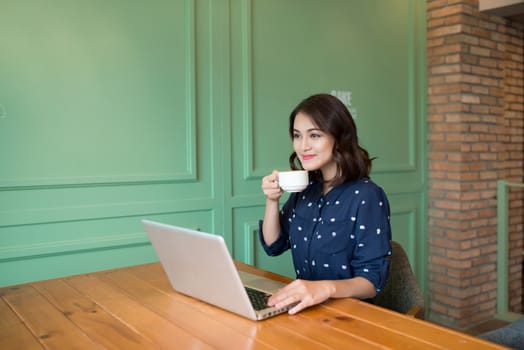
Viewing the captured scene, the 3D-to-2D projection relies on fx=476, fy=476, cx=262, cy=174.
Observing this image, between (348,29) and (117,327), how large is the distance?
2.61 meters

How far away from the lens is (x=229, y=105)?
102 inches

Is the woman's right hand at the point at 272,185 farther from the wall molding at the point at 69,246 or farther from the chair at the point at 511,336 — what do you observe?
the wall molding at the point at 69,246

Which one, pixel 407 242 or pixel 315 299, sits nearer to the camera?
pixel 315 299

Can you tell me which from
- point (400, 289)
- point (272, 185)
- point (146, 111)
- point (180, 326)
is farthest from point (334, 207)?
point (146, 111)

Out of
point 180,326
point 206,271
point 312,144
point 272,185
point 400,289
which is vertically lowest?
point 400,289

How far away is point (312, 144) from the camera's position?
162 centimetres

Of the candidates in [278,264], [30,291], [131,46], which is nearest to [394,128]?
[278,264]

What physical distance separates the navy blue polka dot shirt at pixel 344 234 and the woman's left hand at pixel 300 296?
269 millimetres

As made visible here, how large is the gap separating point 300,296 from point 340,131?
65cm

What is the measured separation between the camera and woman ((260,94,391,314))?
59.4 inches

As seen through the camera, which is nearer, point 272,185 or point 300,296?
point 300,296

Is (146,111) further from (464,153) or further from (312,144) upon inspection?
(464,153)

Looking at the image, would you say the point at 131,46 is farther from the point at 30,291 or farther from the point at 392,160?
the point at 392,160

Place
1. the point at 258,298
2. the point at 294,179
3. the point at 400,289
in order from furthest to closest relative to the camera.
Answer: the point at 400,289 < the point at 294,179 < the point at 258,298
